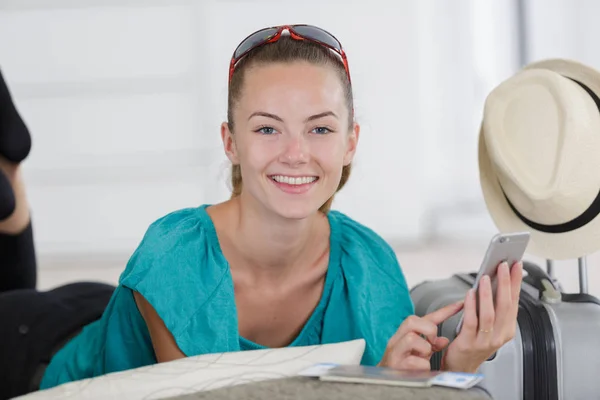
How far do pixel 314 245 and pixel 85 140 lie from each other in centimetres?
405

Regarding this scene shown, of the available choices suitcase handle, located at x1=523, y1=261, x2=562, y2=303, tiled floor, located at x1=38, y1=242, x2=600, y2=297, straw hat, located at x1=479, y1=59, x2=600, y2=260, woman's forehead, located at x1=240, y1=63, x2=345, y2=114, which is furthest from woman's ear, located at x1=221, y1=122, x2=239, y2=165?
tiled floor, located at x1=38, y1=242, x2=600, y2=297

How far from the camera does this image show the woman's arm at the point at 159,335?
1664 millimetres

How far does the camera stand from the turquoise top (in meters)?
1.64

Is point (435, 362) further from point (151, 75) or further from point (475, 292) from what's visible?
point (151, 75)

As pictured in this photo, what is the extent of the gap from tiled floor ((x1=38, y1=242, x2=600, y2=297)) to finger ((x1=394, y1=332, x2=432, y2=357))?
2.83 m

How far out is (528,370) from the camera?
158 cm

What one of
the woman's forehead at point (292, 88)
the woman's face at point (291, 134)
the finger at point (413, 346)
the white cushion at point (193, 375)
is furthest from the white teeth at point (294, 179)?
the white cushion at point (193, 375)

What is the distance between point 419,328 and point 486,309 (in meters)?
0.12

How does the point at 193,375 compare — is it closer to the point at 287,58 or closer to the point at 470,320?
the point at 470,320

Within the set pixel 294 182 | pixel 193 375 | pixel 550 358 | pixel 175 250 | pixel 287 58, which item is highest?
pixel 287 58

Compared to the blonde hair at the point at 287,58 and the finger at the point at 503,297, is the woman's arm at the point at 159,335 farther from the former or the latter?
the finger at the point at 503,297

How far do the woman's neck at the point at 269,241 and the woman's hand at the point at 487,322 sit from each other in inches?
19.3

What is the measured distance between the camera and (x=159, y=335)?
168 cm

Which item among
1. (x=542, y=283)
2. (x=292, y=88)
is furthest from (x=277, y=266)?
(x=542, y=283)
